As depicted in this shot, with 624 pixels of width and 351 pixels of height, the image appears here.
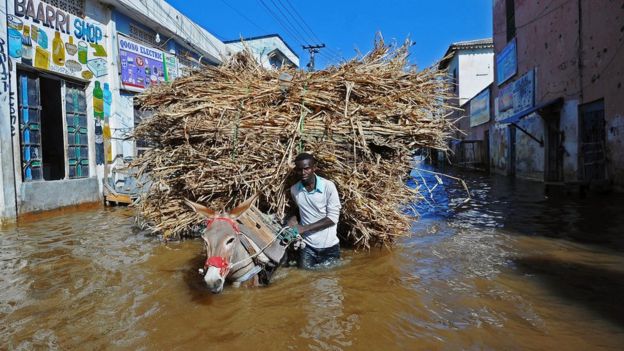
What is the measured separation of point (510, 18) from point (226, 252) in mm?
19967

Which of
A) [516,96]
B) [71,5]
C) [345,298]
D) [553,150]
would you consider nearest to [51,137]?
[71,5]

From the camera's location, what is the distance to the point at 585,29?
446 inches

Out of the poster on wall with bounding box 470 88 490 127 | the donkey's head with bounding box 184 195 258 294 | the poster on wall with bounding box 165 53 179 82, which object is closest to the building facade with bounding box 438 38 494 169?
the poster on wall with bounding box 470 88 490 127

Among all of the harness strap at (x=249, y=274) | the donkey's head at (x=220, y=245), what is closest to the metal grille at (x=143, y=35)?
the donkey's head at (x=220, y=245)

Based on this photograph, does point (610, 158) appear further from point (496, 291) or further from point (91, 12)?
point (91, 12)

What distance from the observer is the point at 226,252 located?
3.30 metres

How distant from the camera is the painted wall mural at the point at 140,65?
11.5m

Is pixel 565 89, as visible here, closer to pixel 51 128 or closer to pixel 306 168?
pixel 306 168

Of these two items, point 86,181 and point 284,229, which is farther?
point 86,181

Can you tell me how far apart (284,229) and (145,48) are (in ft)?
35.0

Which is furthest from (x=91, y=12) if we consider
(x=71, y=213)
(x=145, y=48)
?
(x=71, y=213)

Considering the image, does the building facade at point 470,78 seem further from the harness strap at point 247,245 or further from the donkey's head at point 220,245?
the donkey's head at point 220,245

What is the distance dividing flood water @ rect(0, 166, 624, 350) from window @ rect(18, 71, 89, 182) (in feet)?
10.4

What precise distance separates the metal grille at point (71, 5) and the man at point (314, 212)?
8.67 meters
